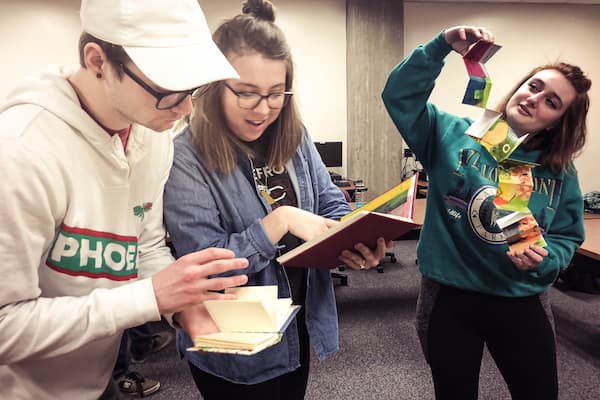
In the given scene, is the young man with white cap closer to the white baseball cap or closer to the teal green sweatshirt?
the white baseball cap

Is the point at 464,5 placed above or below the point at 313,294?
above

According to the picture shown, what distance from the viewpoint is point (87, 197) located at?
76 centimetres

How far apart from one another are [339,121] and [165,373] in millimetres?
3927

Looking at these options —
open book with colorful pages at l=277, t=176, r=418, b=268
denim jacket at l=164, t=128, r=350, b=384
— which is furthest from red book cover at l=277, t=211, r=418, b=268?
denim jacket at l=164, t=128, r=350, b=384

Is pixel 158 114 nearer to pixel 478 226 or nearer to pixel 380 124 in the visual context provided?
pixel 478 226

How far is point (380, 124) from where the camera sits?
518cm

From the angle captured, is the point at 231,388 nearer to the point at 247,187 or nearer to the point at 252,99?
the point at 247,187

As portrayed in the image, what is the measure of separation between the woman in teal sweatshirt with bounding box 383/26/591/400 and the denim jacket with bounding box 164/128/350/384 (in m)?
0.46

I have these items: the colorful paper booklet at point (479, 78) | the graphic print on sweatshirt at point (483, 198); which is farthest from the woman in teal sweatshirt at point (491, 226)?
the colorful paper booklet at point (479, 78)

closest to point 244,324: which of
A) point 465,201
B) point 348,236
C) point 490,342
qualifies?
point 348,236

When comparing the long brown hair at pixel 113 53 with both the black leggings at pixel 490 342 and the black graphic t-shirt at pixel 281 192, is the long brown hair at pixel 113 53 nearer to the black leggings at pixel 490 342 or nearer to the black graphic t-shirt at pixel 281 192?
the black graphic t-shirt at pixel 281 192

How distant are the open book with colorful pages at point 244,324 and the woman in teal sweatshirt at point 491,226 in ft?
2.51

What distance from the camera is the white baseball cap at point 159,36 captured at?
27.0 inches

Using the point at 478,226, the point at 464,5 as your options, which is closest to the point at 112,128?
the point at 478,226
